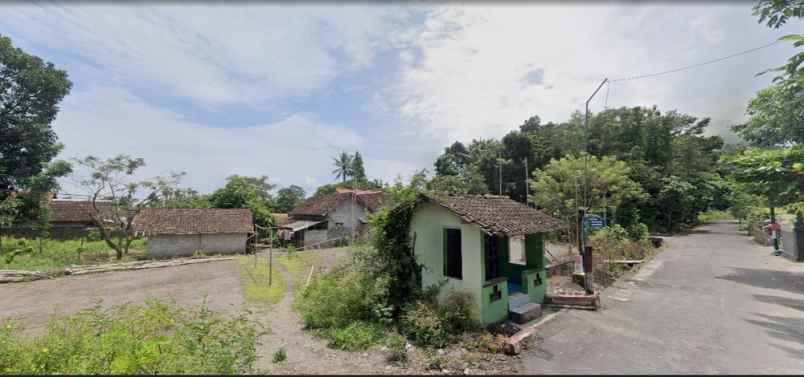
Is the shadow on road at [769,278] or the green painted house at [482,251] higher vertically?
the green painted house at [482,251]

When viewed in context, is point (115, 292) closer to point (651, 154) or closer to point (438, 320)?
point (438, 320)

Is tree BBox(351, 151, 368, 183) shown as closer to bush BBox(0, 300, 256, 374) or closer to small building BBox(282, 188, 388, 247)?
small building BBox(282, 188, 388, 247)

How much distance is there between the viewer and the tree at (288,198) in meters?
39.6

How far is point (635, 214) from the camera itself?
19.4 m

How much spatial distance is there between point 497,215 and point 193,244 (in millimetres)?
20582

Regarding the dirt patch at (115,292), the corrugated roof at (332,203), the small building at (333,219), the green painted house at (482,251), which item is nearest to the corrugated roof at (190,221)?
the small building at (333,219)

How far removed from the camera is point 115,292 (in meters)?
10.7

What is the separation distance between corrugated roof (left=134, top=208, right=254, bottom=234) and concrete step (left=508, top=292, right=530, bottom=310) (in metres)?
18.7

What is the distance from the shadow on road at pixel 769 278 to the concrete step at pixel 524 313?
7.76m

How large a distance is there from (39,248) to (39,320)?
1445 centimetres

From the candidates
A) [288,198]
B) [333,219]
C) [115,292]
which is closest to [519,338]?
[115,292]

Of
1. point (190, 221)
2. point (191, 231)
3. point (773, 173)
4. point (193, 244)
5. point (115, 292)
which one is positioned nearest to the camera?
point (773, 173)

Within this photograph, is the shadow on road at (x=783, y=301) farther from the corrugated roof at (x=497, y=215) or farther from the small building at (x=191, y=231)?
the small building at (x=191, y=231)

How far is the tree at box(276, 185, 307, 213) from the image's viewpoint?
39.6m
